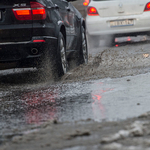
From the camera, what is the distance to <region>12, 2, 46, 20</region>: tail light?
599cm

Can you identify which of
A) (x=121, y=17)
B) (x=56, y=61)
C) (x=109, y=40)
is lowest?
(x=109, y=40)

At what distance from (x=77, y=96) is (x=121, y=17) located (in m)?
7.02

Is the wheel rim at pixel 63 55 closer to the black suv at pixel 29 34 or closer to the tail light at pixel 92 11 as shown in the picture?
the black suv at pixel 29 34

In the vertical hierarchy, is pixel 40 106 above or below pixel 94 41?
above

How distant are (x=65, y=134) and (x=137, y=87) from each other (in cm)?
250

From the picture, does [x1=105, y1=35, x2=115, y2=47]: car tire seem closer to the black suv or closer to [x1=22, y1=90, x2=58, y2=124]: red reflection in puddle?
the black suv

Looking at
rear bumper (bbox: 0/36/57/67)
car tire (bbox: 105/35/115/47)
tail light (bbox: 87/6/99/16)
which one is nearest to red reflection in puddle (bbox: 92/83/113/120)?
rear bumper (bbox: 0/36/57/67)

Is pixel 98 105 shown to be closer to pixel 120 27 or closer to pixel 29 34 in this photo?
pixel 29 34

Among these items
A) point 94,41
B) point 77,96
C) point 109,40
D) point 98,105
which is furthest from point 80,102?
point 109,40

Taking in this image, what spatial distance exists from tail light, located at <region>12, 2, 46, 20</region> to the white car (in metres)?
5.83

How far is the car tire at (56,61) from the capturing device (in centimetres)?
628

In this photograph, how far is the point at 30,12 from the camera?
602 cm

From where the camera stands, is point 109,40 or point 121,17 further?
point 109,40

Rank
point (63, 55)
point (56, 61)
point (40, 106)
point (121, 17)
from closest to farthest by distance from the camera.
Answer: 1. point (40, 106)
2. point (56, 61)
3. point (63, 55)
4. point (121, 17)
